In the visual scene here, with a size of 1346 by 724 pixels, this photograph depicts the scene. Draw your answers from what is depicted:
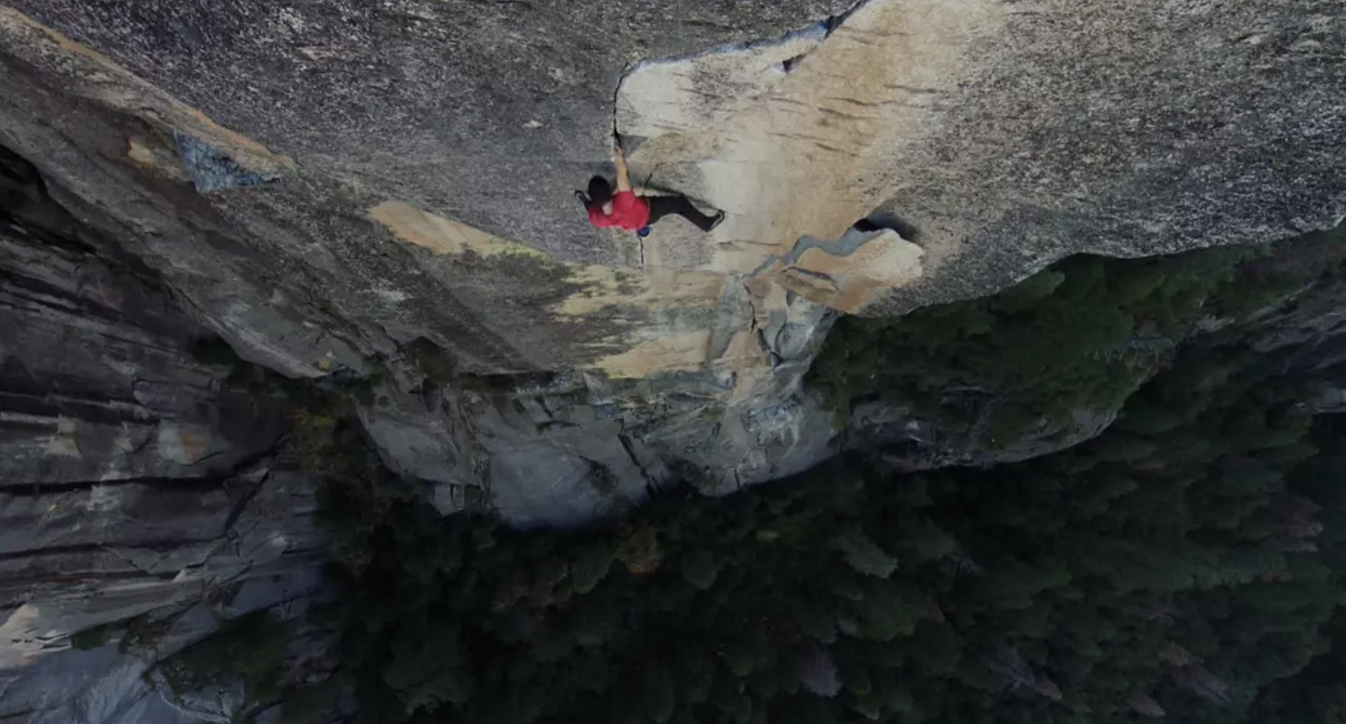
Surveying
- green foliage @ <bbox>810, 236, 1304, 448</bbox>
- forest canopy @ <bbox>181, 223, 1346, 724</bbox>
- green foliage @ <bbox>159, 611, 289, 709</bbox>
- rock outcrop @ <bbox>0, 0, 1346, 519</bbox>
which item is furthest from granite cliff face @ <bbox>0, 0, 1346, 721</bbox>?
forest canopy @ <bbox>181, 223, 1346, 724</bbox>

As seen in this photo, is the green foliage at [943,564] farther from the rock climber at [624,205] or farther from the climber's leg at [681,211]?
the rock climber at [624,205]

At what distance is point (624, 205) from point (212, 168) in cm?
260

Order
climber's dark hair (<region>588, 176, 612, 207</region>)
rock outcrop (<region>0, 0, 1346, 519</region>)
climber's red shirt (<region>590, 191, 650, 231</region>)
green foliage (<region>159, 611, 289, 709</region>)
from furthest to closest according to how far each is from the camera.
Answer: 1. green foliage (<region>159, 611, 289, 709</region>)
2. climber's red shirt (<region>590, 191, 650, 231</region>)
3. climber's dark hair (<region>588, 176, 612, 207</region>)
4. rock outcrop (<region>0, 0, 1346, 519</region>)

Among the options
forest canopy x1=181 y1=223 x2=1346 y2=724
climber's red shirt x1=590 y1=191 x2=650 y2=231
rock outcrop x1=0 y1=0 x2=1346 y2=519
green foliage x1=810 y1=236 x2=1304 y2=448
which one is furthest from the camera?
forest canopy x1=181 y1=223 x2=1346 y2=724

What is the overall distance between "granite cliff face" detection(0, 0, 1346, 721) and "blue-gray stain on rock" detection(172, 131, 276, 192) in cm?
3

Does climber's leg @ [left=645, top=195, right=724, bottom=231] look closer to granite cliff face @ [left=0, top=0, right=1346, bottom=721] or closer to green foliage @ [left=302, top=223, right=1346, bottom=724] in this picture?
granite cliff face @ [left=0, top=0, right=1346, bottom=721]

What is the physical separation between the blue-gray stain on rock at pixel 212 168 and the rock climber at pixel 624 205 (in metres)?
2.09

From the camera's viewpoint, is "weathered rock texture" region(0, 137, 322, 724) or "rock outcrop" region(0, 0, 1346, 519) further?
"weathered rock texture" region(0, 137, 322, 724)

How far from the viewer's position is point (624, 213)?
5.03 meters

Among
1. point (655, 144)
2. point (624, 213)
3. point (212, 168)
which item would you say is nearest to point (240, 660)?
point (212, 168)

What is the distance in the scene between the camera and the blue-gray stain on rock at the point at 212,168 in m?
5.01

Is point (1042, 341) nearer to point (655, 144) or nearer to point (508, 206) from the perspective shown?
point (655, 144)

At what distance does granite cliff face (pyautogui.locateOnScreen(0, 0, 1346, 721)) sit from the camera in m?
3.59

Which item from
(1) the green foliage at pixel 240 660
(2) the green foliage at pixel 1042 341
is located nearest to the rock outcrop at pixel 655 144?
(2) the green foliage at pixel 1042 341
